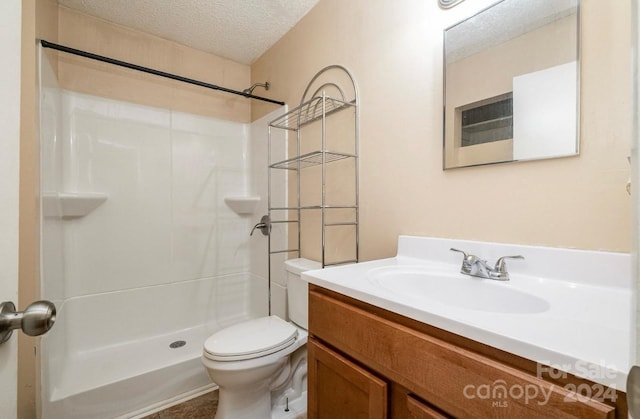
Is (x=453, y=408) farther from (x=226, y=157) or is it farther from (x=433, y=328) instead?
(x=226, y=157)

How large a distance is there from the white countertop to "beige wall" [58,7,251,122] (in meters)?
1.80

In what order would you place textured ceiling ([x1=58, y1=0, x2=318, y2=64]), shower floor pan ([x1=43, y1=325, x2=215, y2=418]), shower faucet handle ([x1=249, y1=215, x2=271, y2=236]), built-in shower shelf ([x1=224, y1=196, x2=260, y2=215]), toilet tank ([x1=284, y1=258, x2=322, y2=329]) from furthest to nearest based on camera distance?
built-in shower shelf ([x1=224, y1=196, x2=260, y2=215]), shower faucet handle ([x1=249, y1=215, x2=271, y2=236]), textured ceiling ([x1=58, y1=0, x2=318, y2=64]), toilet tank ([x1=284, y1=258, x2=322, y2=329]), shower floor pan ([x1=43, y1=325, x2=215, y2=418])

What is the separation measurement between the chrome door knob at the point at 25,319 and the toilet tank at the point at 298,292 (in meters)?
1.12

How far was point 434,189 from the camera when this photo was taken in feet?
3.54

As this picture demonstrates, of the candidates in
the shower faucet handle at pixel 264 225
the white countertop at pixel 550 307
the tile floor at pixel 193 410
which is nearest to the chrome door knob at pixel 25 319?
the white countertop at pixel 550 307

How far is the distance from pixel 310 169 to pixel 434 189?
0.85m

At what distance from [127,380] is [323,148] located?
1554mm

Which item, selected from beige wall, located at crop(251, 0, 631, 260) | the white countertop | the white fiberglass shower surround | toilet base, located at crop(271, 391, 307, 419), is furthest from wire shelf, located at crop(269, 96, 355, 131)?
toilet base, located at crop(271, 391, 307, 419)

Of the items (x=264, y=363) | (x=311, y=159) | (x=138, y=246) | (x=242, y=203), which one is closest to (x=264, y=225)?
(x=242, y=203)

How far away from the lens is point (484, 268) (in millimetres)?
857

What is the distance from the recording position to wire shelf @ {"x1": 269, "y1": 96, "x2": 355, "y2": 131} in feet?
4.73

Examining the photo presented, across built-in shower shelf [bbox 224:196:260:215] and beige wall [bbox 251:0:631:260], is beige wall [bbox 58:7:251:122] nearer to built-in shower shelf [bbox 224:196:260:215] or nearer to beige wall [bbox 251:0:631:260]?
built-in shower shelf [bbox 224:196:260:215]

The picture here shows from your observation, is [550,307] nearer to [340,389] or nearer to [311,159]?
[340,389]

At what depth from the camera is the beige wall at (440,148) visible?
2.32 feet
